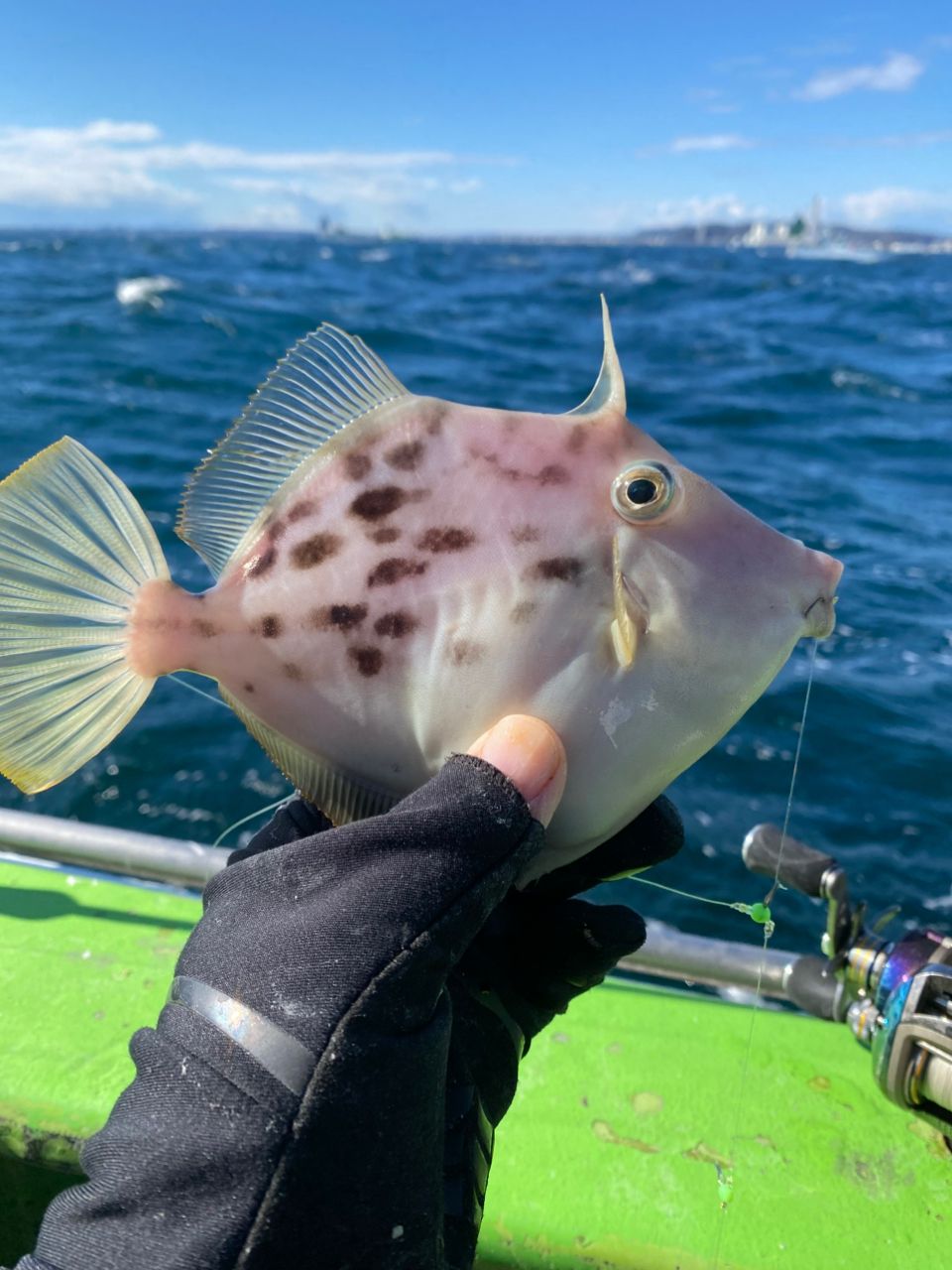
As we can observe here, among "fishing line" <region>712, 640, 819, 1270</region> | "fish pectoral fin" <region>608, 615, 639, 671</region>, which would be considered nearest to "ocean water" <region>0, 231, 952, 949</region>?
"fishing line" <region>712, 640, 819, 1270</region>

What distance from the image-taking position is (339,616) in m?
1.61

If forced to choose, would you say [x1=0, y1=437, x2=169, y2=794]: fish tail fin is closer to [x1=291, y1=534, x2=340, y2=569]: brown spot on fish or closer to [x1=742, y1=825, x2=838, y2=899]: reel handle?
[x1=291, y1=534, x2=340, y2=569]: brown spot on fish

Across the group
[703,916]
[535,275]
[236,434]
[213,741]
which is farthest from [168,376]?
[535,275]

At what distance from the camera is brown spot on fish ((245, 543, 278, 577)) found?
5.51ft

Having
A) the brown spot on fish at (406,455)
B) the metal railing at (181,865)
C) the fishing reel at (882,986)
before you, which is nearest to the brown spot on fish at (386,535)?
the brown spot on fish at (406,455)

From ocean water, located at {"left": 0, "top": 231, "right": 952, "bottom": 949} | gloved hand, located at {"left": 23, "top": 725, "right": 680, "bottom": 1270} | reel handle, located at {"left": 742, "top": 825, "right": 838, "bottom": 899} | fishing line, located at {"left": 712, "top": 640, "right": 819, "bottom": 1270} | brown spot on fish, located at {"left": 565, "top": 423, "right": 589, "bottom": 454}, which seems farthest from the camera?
ocean water, located at {"left": 0, "top": 231, "right": 952, "bottom": 949}

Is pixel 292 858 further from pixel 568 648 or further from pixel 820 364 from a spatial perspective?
pixel 820 364

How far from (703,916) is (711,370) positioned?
15.3 m

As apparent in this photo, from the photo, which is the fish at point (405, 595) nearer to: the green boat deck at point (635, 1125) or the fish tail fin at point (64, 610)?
the fish tail fin at point (64, 610)

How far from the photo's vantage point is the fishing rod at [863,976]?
206cm

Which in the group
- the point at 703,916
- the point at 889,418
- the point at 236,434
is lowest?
the point at 703,916

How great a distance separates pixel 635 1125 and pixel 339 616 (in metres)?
1.48

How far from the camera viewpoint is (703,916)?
4973mm

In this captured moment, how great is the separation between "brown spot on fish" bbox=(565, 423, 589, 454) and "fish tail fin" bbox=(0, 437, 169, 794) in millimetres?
768
